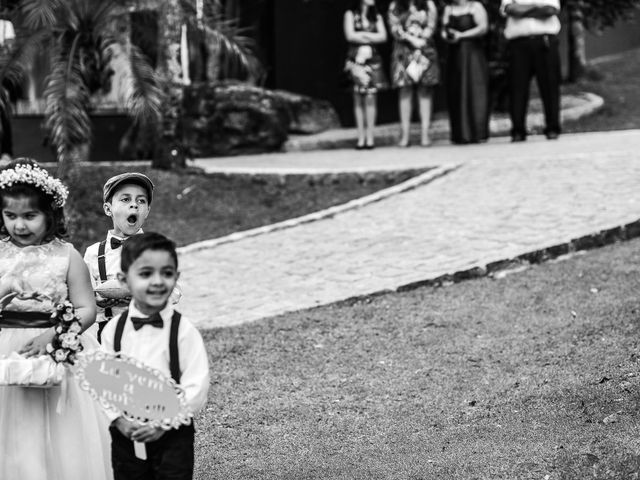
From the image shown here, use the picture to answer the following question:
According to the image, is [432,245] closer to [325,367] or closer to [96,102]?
[325,367]

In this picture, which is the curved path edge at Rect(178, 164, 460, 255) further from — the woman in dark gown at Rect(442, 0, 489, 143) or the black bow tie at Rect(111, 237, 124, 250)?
the black bow tie at Rect(111, 237, 124, 250)

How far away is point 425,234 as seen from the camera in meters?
11.0

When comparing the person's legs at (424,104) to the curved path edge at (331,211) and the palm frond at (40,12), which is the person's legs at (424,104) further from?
Result: the palm frond at (40,12)

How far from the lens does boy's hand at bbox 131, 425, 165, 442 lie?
4.12m

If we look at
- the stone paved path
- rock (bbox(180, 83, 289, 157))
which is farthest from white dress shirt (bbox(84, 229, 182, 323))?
rock (bbox(180, 83, 289, 157))

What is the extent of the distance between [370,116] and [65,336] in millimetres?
11450

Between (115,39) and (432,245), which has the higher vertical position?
(115,39)

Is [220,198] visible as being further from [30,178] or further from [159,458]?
[159,458]

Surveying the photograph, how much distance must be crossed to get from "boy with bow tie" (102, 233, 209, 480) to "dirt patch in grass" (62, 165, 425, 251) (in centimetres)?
806

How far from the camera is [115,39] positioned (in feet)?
42.9

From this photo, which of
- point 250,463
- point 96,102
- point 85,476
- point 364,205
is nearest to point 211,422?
point 250,463

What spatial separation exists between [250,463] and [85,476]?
4.07 feet

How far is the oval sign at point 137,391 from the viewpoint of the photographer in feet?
13.3

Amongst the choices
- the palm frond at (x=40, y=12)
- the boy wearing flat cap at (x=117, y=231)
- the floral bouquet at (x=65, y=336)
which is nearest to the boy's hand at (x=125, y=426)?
the floral bouquet at (x=65, y=336)
